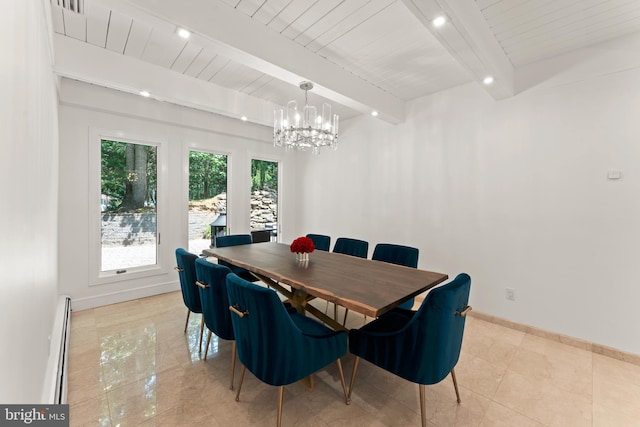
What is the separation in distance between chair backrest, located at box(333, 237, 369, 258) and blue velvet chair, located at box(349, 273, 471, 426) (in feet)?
5.66

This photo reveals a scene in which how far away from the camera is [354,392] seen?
202 cm

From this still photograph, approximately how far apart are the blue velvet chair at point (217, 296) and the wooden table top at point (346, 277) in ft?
1.40

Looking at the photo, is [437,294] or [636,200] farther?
[636,200]

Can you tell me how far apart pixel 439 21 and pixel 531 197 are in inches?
86.5

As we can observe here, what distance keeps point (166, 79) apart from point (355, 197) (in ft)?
10.4

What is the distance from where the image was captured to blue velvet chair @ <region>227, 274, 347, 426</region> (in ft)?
5.02

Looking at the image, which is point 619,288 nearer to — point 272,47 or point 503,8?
point 503,8

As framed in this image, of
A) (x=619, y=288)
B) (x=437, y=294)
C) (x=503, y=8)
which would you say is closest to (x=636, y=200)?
(x=619, y=288)

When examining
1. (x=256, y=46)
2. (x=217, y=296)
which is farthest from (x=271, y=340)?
(x=256, y=46)

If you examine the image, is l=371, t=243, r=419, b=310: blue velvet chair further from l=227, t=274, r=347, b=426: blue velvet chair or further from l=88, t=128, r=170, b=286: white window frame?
l=88, t=128, r=170, b=286: white window frame

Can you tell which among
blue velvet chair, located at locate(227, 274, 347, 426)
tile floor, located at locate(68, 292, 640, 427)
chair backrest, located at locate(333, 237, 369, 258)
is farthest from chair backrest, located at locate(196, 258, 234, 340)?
chair backrest, located at locate(333, 237, 369, 258)

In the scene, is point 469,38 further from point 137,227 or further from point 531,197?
point 137,227

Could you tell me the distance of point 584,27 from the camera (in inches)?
93.3

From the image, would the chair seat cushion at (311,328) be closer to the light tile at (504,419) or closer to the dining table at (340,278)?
the dining table at (340,278)
